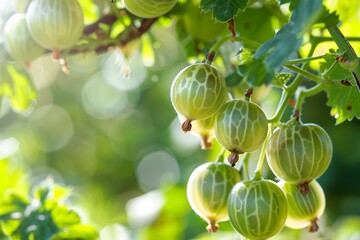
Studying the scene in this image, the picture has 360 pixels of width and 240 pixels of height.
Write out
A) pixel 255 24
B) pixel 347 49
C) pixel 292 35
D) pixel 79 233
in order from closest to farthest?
pixel 292 35 → pixel 347 49 → pixel 79 233 → pixel 255 24

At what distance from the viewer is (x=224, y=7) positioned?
1.20 meters

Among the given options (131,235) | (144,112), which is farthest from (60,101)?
(131,235)

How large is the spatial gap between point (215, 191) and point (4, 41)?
671mm

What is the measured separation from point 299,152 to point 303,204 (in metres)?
0.13

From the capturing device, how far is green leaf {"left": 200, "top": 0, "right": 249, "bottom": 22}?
3.91ft

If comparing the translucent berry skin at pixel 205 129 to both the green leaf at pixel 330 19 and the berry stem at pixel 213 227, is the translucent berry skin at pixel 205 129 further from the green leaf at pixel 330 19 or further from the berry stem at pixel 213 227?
the green leaf at pixel 330 19

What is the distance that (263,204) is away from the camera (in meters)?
1.29

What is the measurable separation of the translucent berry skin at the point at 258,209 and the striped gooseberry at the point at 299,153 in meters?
0.04

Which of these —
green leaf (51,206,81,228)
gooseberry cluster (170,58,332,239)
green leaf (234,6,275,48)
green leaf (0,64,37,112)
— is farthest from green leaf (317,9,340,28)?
green leaf (0,64,37,112)

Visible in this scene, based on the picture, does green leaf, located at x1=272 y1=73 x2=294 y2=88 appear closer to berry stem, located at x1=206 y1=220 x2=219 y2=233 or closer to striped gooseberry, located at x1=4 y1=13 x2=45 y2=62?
berry stem, located at x1=206 y1=220 x2=219 y2=233

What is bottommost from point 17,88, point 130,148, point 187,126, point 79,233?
point 187,126

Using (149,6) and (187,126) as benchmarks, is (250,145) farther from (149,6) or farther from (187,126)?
(149,6)

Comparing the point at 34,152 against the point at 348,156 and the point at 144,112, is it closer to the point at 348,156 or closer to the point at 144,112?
the point at 144,112

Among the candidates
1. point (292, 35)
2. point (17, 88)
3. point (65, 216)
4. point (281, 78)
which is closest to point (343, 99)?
point (281, 78)
